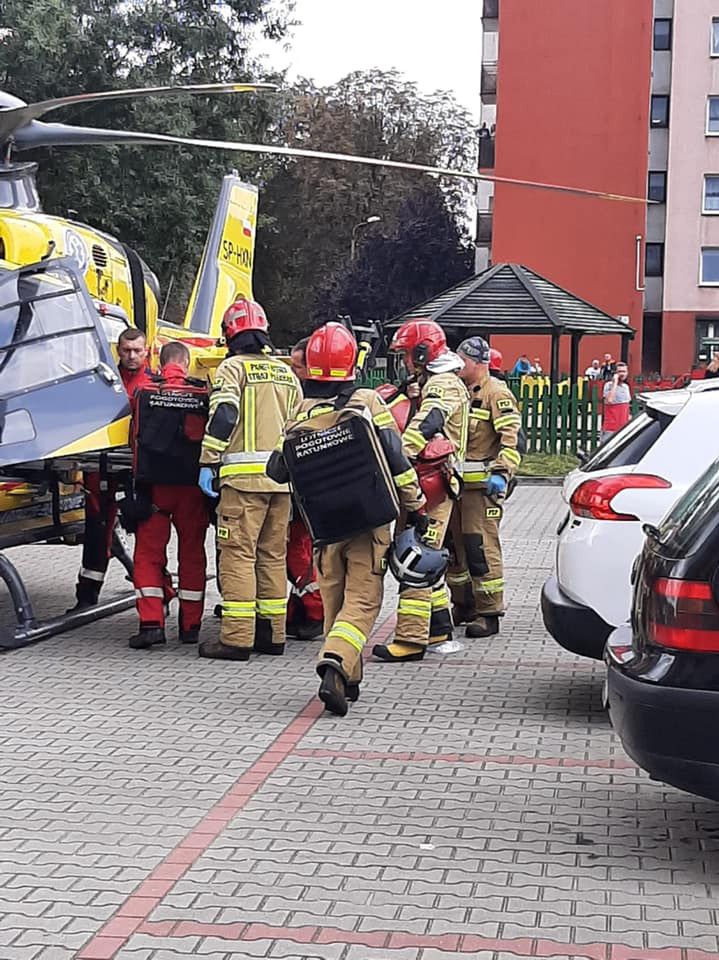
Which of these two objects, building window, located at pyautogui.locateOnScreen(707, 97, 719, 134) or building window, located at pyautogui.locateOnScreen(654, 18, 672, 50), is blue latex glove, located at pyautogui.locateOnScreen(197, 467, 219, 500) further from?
building window, located at pyautogui.locateOnScreen(654, 18, 672, 50)

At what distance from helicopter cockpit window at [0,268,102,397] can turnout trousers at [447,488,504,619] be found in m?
2.63

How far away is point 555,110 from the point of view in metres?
50.6

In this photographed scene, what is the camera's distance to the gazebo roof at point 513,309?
88.6 ft

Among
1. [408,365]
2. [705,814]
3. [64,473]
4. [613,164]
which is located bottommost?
[705,814]

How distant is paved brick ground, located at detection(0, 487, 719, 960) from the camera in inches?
181

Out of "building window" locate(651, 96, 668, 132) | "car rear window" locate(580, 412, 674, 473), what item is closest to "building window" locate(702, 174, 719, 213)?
"building window" locate(651, 96, 668, 132)

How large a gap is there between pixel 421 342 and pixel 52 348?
7.78 ft

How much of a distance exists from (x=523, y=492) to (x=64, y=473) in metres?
12.9

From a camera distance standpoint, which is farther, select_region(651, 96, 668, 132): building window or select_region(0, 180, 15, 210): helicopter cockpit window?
select_region(651, 96, 668, 132): building window

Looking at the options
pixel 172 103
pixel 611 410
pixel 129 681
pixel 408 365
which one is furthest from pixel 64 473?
pixel 172 103

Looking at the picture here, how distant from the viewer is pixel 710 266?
169ft

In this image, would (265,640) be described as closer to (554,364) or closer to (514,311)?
(514,311)

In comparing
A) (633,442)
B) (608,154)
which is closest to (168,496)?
(633,442)

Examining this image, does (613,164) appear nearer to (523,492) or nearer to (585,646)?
(523,492)
